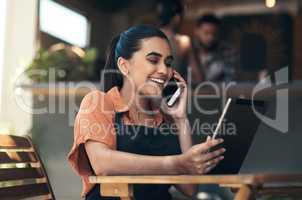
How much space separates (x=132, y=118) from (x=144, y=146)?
0.41 feet

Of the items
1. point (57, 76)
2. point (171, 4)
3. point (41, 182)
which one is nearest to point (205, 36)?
point (171, 4)

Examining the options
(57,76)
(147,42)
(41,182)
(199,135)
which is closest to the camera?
(147,42)

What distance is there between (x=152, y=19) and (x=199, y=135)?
4.60 m

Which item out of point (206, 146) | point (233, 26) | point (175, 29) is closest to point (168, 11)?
point (175, 29)

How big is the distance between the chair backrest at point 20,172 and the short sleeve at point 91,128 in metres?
0.42

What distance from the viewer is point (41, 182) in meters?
3.23

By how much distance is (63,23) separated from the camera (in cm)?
713

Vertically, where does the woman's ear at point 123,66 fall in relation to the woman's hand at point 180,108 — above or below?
above

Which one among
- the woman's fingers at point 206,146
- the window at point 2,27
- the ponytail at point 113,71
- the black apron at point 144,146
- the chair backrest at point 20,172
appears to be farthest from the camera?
the window at point 2,27

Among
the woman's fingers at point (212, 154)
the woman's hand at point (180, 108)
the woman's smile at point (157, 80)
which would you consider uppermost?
the woman's smile at point (157, 80)

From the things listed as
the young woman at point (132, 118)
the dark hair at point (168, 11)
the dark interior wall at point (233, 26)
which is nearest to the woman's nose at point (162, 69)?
the young woman at point (132, 118)

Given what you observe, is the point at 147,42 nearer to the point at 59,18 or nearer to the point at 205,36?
the point at 205,36

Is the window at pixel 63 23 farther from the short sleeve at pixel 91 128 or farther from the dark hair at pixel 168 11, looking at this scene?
the short sleeve at pixel 91 128

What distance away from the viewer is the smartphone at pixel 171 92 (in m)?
2.77
